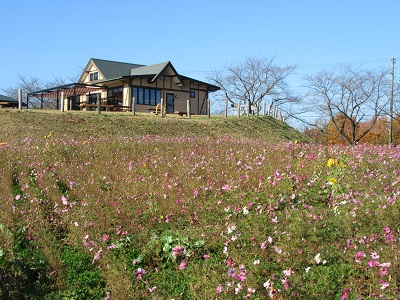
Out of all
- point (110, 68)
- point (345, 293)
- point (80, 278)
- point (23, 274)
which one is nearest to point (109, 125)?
point (80, 278)

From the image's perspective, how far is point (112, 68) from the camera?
38.9 m

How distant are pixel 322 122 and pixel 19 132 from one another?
154 ft

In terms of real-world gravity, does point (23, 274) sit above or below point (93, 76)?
below

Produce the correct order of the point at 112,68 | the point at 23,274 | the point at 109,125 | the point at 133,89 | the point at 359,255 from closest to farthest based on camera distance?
the point at 359,255 → the point at 23,274 → the point at 109,125 → the point at 133,89 → the point at 112,68

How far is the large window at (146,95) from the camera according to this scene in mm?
34981

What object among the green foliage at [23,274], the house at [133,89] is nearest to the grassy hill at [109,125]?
the house at [133,89]

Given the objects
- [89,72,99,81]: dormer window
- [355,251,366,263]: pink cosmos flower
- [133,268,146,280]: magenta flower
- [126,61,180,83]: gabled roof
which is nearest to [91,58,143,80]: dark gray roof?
[89,72,99,81]: dormer window

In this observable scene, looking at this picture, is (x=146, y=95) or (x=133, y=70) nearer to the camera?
(x=146, y=95)

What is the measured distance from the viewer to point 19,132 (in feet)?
55.0

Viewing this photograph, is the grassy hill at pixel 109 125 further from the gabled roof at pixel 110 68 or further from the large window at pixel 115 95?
the gabled roof at pixel 110 68

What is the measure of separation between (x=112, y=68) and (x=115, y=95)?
431 cm

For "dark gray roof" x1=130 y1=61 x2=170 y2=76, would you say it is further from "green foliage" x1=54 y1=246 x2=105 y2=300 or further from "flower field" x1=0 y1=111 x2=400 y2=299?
"green foliage" x1=54 y1=246 x2=105 y2=300

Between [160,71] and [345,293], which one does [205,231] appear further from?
[160,71]

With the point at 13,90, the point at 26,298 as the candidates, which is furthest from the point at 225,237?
the point at 13,90
